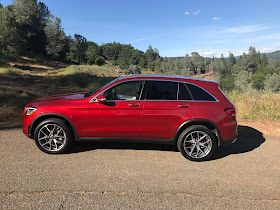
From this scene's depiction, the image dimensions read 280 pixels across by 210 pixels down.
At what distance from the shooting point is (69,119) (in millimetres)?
4004

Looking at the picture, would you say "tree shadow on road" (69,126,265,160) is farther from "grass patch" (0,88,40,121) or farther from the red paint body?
"grass patch" (0,88,40,121)

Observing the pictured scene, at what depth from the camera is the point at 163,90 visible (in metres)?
4.14

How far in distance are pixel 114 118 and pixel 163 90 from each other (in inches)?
44.8

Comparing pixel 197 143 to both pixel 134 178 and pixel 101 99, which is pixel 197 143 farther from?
pixel 101 99

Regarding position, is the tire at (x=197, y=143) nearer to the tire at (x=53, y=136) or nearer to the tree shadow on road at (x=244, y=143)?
the tree shadow on road at (x=244, y=143)

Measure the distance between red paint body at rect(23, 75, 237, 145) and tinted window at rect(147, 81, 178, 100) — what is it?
120 mm

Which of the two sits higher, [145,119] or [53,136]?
[145,119]

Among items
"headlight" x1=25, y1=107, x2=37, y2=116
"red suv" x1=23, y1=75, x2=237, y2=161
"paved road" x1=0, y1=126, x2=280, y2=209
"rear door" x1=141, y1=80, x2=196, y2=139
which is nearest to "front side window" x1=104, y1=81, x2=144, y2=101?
"red suv" x1=23, y1=75, x2=237, y2=161

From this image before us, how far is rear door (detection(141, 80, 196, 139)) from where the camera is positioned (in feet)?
13.1

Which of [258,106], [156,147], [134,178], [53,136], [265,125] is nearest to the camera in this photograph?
[134,178]

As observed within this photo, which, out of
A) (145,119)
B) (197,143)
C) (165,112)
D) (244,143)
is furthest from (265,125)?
(145,119)

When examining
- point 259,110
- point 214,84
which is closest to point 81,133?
point 214,84

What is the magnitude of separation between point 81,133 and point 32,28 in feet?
223

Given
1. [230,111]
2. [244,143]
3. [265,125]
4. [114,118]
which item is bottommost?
[244,143]
